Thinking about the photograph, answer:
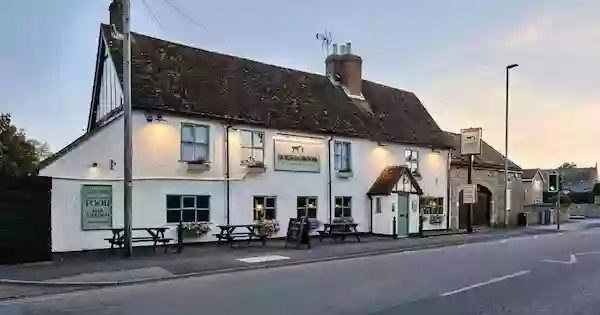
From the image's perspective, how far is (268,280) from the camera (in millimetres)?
12492

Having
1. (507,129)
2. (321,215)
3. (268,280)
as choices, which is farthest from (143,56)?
(507,129)

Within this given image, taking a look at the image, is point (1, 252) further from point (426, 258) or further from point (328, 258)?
point (426, 258)

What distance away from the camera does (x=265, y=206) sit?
75.0ft

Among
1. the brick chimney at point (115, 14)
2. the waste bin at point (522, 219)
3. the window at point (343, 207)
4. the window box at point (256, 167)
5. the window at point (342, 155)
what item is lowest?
the waste bin at point (522, 219)

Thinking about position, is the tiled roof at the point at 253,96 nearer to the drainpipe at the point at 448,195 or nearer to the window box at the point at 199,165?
the drainpipe at the point at 448,195

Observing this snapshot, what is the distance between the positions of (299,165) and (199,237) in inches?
232

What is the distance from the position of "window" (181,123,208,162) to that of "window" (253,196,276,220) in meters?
3.07

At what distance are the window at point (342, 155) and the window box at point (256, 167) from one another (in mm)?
4774

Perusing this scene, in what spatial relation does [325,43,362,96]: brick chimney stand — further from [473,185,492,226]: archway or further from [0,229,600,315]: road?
[0,229,600,315]: road

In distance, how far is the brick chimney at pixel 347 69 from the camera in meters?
30.5

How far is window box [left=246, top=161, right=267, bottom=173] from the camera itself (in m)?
22.0

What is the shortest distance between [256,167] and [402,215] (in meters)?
8.83

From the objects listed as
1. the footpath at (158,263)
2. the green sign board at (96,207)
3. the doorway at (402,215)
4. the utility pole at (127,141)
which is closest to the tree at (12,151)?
the green sign board at (96,207)

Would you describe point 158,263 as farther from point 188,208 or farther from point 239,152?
point 239,152
